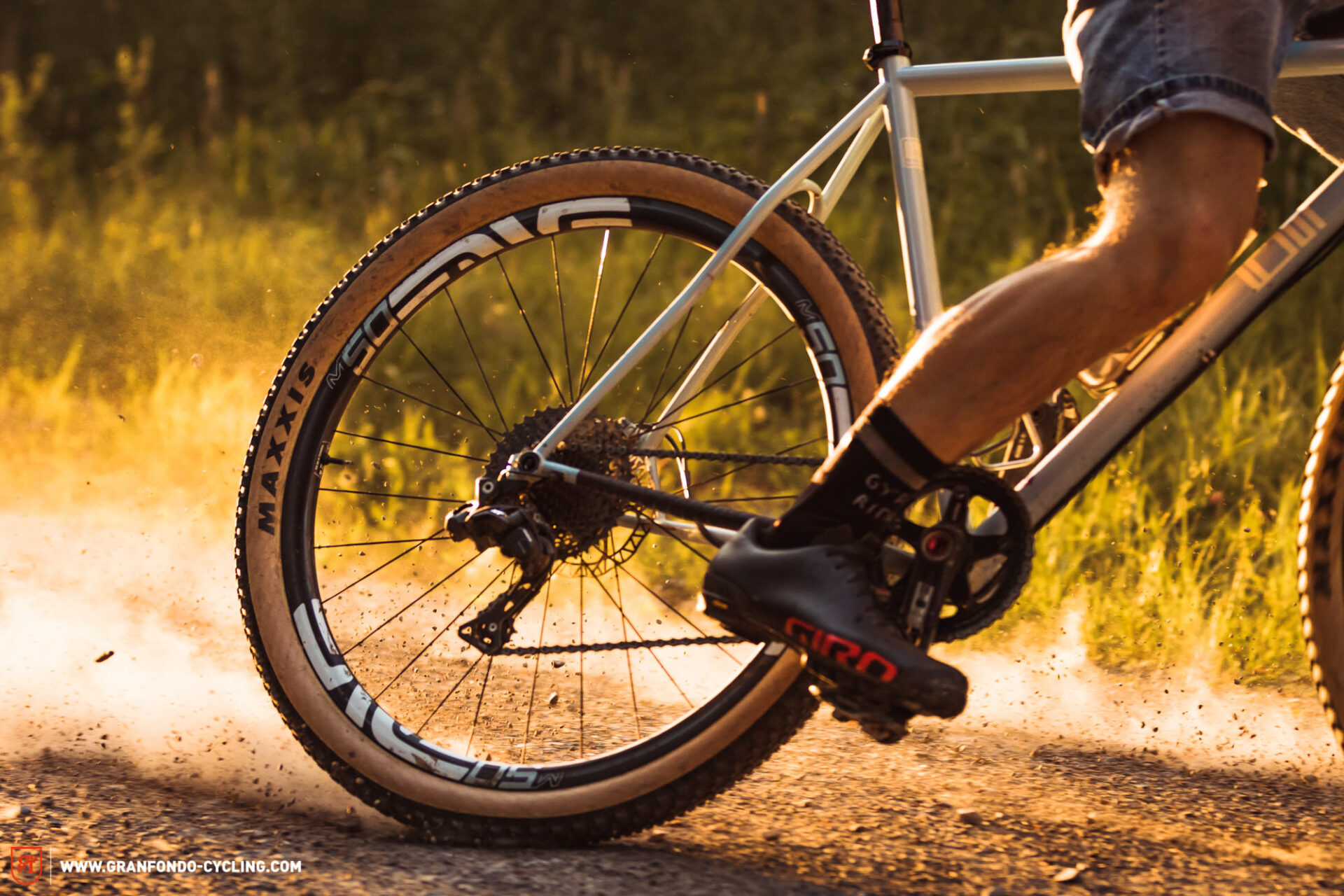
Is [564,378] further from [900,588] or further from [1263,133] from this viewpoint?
[1263,133]

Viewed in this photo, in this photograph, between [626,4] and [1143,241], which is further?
[626,4]

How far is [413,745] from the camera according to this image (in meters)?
2.09

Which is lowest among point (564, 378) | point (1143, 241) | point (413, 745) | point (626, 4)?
point (413, 745)

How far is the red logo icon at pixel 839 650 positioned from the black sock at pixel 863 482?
0.13 metres

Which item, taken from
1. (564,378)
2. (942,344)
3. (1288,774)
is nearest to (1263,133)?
(942,344)

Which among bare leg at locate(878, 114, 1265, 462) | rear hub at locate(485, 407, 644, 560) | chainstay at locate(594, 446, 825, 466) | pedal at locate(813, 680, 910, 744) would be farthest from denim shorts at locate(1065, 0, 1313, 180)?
rear hub at locate(485, 407, 644, 560)

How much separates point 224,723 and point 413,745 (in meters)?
0.67

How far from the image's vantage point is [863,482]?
170 centimetres

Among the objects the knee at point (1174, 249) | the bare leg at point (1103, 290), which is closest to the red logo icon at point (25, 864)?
the bare leg at point (1103, 290)

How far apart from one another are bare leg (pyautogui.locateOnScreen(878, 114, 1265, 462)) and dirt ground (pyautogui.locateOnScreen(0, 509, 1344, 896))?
31.9 inches

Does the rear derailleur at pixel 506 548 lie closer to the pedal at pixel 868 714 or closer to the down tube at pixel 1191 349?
the pedal at pixel 868 714

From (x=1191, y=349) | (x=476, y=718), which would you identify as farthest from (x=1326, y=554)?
(x=476, y=718)

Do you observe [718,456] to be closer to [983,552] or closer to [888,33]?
[983,552]

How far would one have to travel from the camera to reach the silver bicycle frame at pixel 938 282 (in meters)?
1.74
